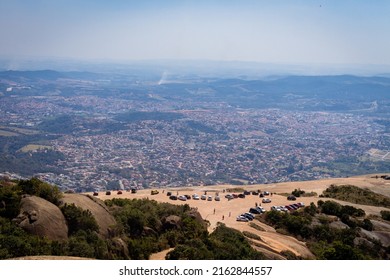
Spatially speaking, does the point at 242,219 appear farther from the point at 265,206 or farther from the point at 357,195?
the point at 357,195

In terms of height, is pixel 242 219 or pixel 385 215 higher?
pixel 242 219

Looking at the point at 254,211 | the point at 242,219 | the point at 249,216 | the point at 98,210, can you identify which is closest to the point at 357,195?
the point at 254,211

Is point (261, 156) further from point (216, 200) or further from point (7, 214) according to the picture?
point (7, 214)

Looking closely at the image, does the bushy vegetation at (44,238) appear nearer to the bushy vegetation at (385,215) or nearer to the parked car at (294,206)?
the parked car at (294,206)

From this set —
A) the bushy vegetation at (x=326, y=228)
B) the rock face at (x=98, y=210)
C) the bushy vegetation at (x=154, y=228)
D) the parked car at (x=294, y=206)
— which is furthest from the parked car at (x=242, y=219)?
the rock face at (x=98, y=210)

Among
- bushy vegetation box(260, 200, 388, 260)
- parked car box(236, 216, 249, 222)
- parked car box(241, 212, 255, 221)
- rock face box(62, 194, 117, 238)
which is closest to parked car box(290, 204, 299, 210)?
bushy vegetation box(260, 200, 388, 260)

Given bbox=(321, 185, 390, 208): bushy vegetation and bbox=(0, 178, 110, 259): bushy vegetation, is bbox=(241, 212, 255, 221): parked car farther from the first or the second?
bbox=(0, 178, 110, 259): bushy vegetation
